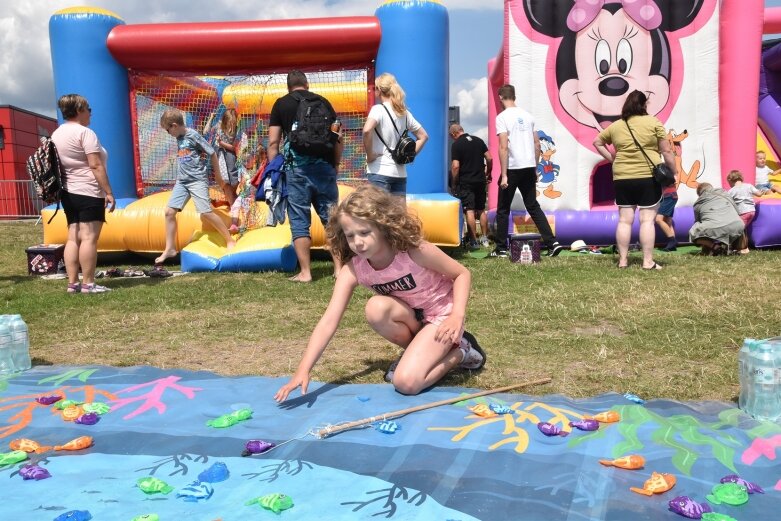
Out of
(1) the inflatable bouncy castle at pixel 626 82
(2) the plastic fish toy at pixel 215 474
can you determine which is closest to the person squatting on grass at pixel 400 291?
(2) the plastic fish toy at pixel 215 474

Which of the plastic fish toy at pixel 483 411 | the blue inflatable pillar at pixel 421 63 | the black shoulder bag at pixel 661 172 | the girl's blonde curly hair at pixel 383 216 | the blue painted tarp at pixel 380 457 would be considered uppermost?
the blue inflatable pillar at pixel 421 63

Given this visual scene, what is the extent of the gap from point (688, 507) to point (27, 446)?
2.08 m

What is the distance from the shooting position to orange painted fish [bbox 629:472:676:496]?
5.61 ft

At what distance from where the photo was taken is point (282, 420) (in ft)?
7.72

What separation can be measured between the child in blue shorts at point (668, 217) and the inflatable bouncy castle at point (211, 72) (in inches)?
97.9

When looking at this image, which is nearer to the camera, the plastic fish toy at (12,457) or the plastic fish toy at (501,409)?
the plastic fish toy at (12,457)

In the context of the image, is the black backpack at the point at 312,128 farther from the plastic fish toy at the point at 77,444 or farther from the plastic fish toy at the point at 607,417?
the plastic fish toy at the point at 607,417

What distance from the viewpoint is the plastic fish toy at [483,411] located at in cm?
231

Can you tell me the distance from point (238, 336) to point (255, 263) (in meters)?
2.42

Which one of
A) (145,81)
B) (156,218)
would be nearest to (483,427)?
(156,218)

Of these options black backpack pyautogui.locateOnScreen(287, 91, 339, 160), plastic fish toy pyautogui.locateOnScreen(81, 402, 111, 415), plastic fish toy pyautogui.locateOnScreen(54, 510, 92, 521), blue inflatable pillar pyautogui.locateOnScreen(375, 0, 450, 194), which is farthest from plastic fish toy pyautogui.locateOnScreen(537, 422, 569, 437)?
blue inflatable pillar pyautogui.locateOnScreen(375, 0, 450, 194)

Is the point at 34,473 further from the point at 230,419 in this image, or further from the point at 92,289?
the point at 92,289

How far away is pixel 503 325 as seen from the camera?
3705 millimetres

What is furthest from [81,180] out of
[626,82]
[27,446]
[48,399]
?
[626,82]
